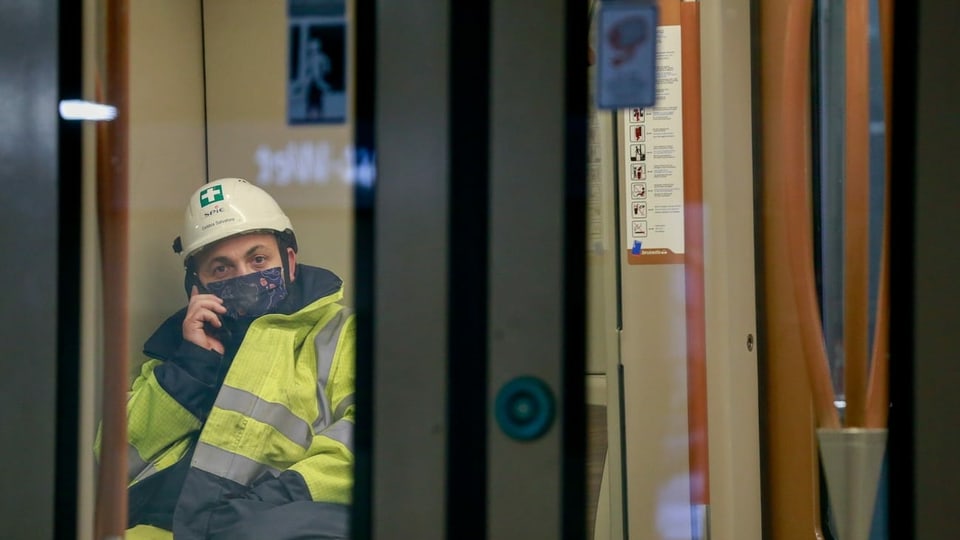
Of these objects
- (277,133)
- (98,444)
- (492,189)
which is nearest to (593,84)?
(492,189)

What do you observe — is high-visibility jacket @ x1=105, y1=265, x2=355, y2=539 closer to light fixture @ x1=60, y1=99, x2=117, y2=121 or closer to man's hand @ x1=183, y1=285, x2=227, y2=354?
man's hand @ x1=183, y1=285, x2=227, y2=354

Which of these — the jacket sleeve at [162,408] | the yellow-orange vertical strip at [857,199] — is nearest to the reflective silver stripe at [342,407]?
the jacket sleeve at [162,408]

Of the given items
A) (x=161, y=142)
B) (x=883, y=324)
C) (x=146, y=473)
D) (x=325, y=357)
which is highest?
(x=161, y=142)

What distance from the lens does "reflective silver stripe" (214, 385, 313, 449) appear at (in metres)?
2.35

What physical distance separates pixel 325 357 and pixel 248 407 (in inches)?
10.2

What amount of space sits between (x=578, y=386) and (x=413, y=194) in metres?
0.38

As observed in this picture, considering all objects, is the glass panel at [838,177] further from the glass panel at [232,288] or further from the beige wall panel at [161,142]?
the beige wall panel at [161,142]

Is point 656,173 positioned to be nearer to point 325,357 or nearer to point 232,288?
Result: point 325,357

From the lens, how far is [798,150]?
1.54m

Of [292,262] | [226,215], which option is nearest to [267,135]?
[226,215]

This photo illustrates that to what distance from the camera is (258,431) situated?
7.72 feet

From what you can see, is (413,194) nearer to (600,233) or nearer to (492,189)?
(492,189)

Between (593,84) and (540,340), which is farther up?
(593,84)

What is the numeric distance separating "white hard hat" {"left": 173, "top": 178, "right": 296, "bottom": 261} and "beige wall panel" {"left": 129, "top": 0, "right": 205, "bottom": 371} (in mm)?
47
